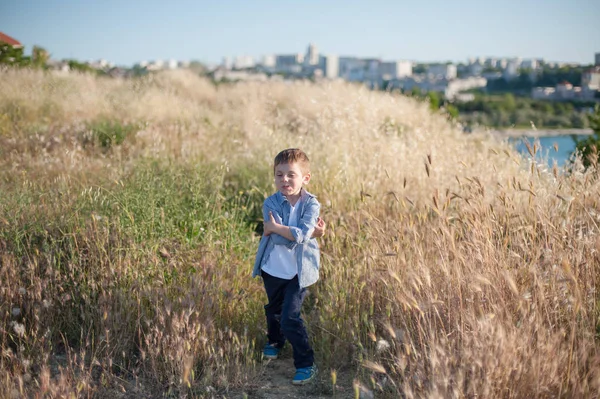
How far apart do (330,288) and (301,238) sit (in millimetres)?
767

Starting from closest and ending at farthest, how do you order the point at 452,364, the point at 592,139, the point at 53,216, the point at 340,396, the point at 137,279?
the point at 452,364
the point at 340,396
the point at 137,279
the point at 53,216
the point at 592,139

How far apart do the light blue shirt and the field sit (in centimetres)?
37

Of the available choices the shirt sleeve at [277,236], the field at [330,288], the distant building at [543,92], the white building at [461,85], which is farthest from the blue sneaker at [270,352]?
the white building at [461,85]

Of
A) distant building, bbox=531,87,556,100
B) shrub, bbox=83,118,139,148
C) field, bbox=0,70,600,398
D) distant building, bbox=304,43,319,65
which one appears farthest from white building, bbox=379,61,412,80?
field, bbox=0,70,600,398

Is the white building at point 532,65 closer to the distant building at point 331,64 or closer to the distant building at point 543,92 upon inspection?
the distant building at point 543,92

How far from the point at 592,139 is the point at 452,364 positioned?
5.31 m

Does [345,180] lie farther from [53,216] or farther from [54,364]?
[54,364]

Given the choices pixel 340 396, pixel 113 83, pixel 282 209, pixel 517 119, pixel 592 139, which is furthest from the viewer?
pixel 517 119

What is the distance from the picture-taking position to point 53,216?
3.85 meters

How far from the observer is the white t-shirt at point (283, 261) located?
2.95 metres


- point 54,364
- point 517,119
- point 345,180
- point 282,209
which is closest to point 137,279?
point 54,364

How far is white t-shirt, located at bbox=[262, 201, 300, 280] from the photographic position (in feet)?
9.67

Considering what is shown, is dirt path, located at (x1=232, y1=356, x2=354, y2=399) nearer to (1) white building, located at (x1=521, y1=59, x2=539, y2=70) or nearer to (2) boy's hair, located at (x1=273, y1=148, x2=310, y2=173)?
(2) boy's hair, located at (x1=273, y1=148, x2=310, y2=173)

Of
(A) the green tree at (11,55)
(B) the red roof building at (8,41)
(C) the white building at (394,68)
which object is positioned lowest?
(A) the green tree at (11,55)
